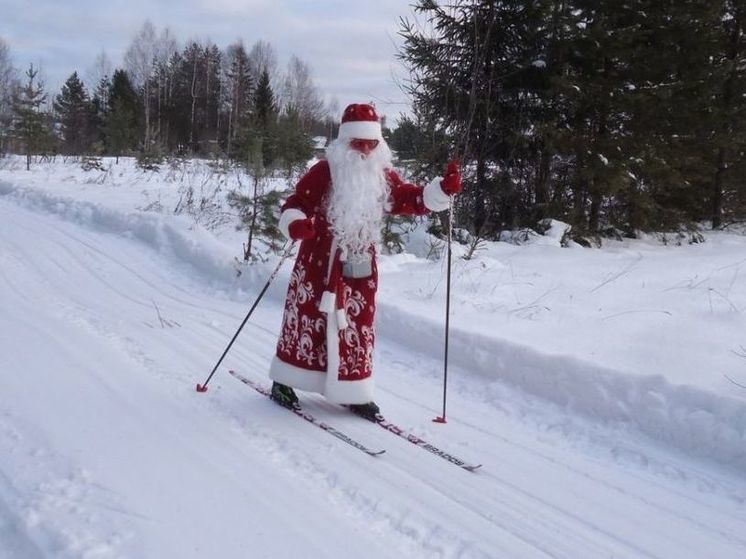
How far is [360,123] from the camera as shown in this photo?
3.55 metres

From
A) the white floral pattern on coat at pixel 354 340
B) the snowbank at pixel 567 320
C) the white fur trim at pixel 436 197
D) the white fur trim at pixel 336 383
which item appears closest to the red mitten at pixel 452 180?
the white fur trim at pixel 436 197

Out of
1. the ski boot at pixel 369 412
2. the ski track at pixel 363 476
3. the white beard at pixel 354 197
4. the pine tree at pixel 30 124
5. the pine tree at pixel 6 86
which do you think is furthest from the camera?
the pine tree at pixel 6 86

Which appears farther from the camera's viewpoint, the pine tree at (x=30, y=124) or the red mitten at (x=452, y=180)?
the pine tree at (x=30, y=124)

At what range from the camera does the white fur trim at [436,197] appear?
3.51 meters

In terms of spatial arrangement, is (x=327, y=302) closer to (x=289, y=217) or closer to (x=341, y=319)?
(x=341, y=319)

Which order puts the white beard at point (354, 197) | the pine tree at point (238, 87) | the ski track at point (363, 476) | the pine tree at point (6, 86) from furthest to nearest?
1. the pine tree at point (238, 87)
2. the pine tree at point (6, 86)
3. the white beard at point (354, 197)
4. the ski track at point (363, 476)

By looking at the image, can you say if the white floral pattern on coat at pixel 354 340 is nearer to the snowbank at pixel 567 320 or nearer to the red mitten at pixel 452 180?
the red mitten at pixel 452 180

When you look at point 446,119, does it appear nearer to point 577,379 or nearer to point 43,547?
point 577,379

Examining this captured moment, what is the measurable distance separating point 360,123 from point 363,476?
80.7 inches

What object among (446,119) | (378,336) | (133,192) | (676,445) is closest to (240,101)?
(133,192)

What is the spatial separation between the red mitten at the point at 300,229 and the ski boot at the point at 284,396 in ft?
3.26

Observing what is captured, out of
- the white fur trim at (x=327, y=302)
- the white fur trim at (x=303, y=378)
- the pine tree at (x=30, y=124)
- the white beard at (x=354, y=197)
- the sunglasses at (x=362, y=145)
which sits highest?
the pine tree at (x=30, y=124)

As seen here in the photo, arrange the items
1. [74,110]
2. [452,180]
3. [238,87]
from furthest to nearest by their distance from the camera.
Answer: [238,87], [74,110], [452,180]

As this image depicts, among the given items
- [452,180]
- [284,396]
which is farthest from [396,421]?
[452,180]
